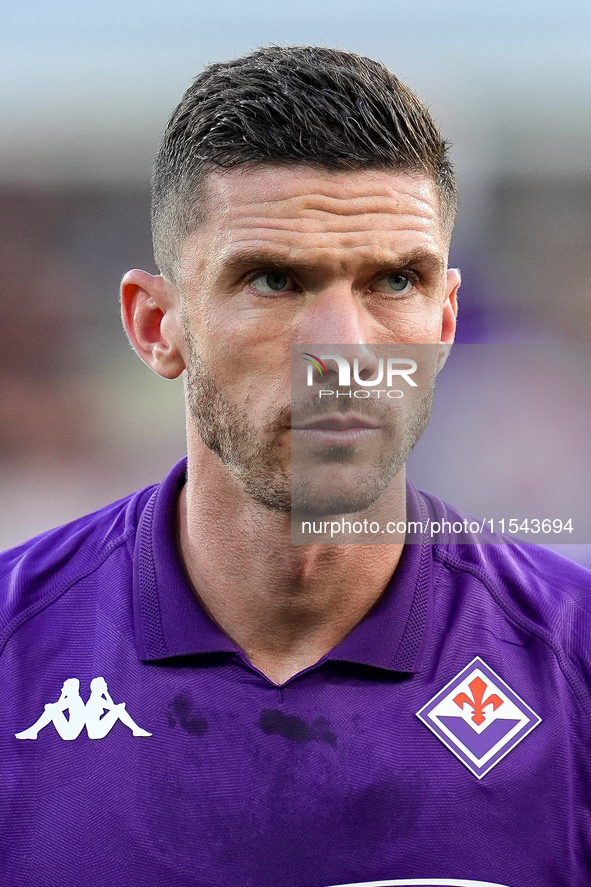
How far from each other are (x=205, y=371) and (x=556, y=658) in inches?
35.8

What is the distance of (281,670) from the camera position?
6.04ft

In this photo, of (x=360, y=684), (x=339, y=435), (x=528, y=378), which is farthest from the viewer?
(x=528, y=378)

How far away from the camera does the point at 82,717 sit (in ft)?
5.93

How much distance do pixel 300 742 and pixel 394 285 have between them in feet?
2.91

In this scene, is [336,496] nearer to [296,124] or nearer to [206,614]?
[206,614]

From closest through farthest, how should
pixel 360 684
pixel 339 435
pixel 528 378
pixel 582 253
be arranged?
pixel 339 435
pixel 360 684
pixel 528 378
pixel 582 253

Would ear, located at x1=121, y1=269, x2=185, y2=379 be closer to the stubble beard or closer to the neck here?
the stubble beard

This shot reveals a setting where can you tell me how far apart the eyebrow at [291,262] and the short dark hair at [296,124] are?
16cm

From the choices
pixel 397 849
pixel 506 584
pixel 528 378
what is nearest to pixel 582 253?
pixel 528 378

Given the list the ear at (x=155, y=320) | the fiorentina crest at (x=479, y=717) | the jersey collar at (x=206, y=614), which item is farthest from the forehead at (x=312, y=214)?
the fiorentina crest at (x=479, y=717)

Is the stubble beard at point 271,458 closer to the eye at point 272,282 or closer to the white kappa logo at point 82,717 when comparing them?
the eye at point 272,282

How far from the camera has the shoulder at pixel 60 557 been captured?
198 cm

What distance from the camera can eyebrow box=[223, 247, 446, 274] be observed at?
169 cm

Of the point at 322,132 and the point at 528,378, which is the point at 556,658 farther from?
the point at 528,378
